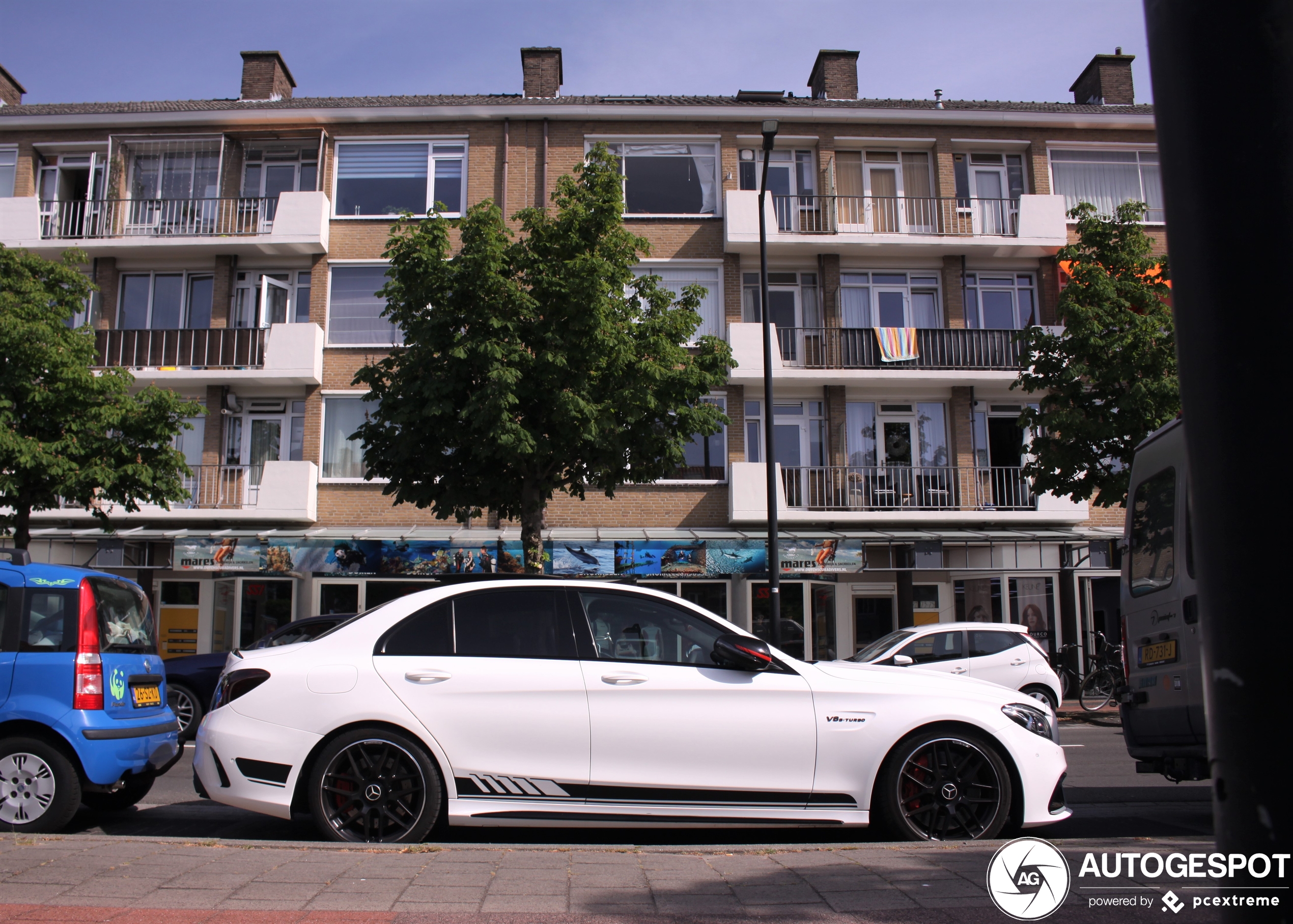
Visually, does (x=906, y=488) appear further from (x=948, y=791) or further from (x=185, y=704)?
(x=948, y=791)

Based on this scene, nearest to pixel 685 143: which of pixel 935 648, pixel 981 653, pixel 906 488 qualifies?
pixel 906 488

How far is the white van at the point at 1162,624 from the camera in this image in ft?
21.3

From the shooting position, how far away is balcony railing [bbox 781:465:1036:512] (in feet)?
71.6

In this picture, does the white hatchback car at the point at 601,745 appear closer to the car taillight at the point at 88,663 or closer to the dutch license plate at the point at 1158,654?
the car taillight at the point at 88,663

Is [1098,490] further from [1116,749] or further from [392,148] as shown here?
[392,148]

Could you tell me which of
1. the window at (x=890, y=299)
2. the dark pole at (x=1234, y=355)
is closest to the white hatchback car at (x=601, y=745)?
the dark pole at (x=1234, y=355)

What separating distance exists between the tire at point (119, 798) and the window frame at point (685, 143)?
18220mm

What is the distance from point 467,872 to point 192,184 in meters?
23.3

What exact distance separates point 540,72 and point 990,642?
18.1m

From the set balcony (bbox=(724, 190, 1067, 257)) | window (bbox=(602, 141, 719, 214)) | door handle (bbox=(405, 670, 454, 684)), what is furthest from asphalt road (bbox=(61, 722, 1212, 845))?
window (bbox=(602, 141, 719, 214))

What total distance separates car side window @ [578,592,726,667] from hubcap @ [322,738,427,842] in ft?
4.24

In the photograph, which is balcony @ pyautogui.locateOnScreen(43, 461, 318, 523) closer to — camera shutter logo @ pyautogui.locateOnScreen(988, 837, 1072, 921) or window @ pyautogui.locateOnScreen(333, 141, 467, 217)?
window @ pyautogui.locateOnScreen(333, 141, 467, 217)

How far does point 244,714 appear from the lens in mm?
5625

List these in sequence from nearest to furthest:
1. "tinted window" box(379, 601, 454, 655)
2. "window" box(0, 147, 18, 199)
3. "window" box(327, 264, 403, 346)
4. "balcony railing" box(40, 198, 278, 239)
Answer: "tinted window" box(379, 601, 454, 655), "window" box(327, 264, 403, 346), "balcony railing" box(40, 198, 278, 239), "window" box(0, 147, 18, 199)
